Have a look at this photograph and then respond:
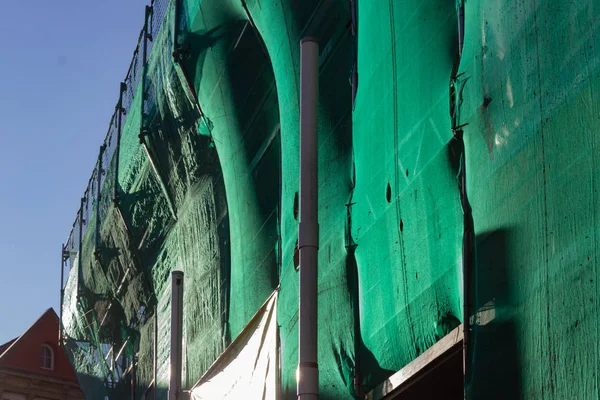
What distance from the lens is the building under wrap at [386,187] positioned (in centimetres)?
774

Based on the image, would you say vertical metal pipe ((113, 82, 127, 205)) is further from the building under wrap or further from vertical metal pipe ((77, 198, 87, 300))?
vertical metal pipe ((77, 198, 87, 300))

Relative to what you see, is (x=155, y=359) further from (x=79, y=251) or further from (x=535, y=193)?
(x=535, y=193)

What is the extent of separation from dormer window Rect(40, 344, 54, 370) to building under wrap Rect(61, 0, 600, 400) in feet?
73.2

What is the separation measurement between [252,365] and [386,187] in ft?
14.8

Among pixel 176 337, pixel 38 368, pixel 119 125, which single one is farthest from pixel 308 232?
pixel 38 368

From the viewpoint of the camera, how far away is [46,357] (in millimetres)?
43219

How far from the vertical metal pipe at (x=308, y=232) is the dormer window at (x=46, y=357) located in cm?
3510

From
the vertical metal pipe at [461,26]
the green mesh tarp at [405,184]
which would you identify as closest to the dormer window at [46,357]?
the green mesh tarp at [405,184]

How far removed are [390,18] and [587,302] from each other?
4614mm

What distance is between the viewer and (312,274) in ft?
29.2

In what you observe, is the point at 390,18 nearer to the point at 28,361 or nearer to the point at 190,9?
the point at 190,9

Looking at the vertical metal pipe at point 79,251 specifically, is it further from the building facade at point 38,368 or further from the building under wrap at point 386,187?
the building facade at point 38,368

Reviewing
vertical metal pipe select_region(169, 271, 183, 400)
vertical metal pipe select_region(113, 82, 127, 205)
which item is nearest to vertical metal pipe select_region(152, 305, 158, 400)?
vertical metal pipe select_region(113, 82, 127, 205)

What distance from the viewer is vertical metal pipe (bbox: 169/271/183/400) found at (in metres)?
14.3
